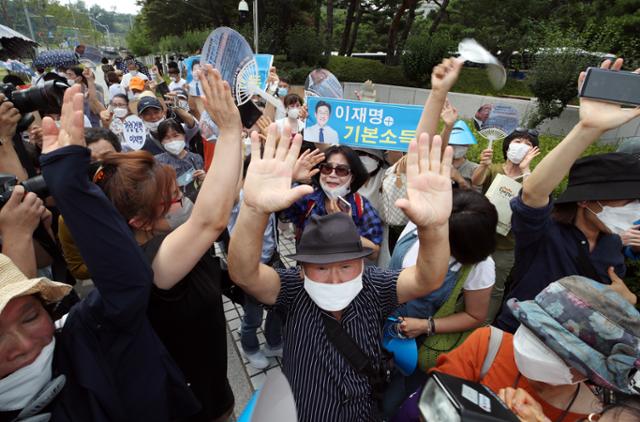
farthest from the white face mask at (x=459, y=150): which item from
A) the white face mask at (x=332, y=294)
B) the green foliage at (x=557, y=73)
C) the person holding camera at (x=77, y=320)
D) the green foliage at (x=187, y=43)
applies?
the green foliage at (x=187, y=43)

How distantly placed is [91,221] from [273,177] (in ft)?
2.14

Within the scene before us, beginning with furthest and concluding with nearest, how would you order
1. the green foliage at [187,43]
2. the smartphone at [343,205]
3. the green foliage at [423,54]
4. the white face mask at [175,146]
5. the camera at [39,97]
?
the green foliage at [187,43]
the green foliage at [423,54]
the white face mask at [175,146]
the smartphone at [343,205]
the camera at [39,97]

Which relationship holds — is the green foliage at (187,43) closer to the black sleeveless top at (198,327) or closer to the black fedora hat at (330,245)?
the black sleeveless top at (198,327)

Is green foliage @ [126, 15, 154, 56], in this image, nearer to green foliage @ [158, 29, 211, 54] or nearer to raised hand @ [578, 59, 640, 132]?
green foliage @ [158, 29, 211, 54]

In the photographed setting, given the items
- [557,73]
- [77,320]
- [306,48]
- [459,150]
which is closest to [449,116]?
[459,150]

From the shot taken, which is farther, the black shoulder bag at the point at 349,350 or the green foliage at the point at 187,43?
the green foliage at the point at 187,43

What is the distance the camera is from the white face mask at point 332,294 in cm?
159

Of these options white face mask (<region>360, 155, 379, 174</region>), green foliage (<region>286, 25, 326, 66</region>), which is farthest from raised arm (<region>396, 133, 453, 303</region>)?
green foliage (<region>286, 25, 326, 66</region>)

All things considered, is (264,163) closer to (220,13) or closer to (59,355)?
(59,355)

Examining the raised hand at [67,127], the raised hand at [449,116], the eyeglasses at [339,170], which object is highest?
the raised hand at [67,127]

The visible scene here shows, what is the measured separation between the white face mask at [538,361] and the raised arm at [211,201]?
1.27 m

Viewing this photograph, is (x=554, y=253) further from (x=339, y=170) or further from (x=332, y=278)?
(x=339, y=170)

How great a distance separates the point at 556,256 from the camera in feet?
6.51

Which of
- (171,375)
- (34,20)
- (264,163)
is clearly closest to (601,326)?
(264,163)
